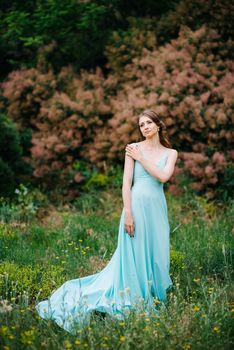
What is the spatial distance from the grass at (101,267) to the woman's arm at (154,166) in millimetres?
1078

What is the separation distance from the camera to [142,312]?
3.99 m

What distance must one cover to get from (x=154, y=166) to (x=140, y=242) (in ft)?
2.50

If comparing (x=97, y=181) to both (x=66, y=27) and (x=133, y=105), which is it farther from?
(x=66, y=27)

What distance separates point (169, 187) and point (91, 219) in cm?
207

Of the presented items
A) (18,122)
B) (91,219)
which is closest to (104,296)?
(91,219)

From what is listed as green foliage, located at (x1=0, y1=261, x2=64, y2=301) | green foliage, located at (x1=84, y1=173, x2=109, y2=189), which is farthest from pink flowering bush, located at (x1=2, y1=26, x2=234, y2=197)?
green foliage, located at (x1=0, y1=261, x2=64, y2=301)

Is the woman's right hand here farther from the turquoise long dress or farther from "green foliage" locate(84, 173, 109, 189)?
"green foliage" locate(84, 173, 109, 189)

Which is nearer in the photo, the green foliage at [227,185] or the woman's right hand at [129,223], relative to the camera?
the woman's right hand at [129,223]

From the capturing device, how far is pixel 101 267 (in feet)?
18.3

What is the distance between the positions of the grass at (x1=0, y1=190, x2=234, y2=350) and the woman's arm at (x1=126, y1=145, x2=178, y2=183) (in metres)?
1.08

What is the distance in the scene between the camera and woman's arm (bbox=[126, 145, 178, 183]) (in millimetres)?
4551

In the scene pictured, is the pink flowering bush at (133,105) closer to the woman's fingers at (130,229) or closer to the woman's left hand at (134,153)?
the woman's left hand at (134,153)

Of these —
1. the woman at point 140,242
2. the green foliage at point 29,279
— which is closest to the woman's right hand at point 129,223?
the woman at point 140,242

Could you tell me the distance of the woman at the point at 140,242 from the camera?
179 inches
